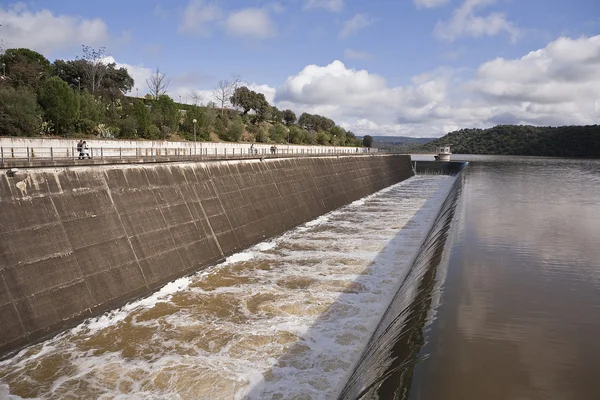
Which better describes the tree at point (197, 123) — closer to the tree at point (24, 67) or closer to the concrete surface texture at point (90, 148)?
the concrete surface texture at point (90, 148)

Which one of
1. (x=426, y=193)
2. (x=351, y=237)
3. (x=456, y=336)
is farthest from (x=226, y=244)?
(x=426, y=193)

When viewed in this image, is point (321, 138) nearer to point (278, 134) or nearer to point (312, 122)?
point (312, 122)

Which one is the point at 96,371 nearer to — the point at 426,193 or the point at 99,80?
the point at 426,193

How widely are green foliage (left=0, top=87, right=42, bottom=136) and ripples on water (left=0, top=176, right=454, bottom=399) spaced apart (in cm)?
1931

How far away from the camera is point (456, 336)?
6789 mm

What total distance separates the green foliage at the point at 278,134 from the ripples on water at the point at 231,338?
49.0 meters

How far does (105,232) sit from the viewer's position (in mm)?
11922

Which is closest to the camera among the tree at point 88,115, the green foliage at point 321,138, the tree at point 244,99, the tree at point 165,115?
the tree at point 88,115

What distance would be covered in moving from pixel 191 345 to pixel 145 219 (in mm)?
5608

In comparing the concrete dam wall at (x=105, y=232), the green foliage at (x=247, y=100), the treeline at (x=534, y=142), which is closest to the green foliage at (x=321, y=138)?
the green foliage at (x=247, y=100)

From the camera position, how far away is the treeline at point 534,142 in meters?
123

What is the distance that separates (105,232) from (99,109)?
26413 mm

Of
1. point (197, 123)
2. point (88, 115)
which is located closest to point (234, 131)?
point (197, 123)

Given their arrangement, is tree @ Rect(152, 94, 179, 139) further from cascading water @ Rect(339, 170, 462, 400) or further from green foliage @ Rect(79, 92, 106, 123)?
cascading water @ Rect(339, 170, 462, 400)
